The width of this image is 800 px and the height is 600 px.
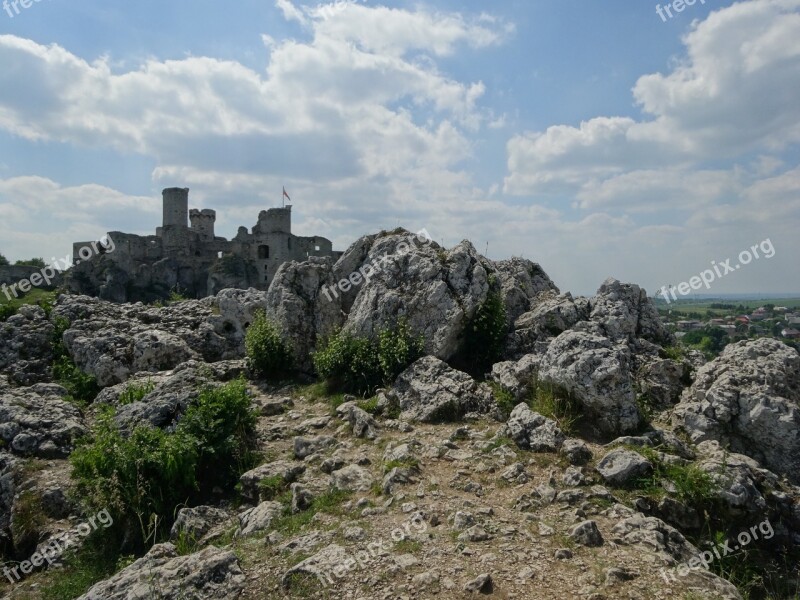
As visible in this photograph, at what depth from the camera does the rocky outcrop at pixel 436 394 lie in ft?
29.1

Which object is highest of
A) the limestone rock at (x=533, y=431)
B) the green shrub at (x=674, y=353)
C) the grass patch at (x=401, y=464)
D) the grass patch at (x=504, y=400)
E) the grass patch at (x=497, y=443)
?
the green shrub at (x=674, y=353)

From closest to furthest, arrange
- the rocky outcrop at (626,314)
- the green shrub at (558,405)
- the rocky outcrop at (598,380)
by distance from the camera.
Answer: the rocky outcrop at (598,380) → the green shrub at (558,405) → the rocky outcrop at (626,314)

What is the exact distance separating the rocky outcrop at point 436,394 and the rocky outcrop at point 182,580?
4.12 metres

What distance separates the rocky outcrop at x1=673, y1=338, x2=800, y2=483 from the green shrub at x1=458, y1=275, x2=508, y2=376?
3398 millimetres

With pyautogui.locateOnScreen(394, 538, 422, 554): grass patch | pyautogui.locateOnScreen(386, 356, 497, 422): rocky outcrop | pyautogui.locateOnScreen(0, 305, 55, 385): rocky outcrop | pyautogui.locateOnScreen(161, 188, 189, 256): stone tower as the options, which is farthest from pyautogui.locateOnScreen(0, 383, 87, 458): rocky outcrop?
pyautogui.locateOnScreen(161, 188, 189, 256): stone tower

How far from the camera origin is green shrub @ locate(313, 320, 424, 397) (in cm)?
1041

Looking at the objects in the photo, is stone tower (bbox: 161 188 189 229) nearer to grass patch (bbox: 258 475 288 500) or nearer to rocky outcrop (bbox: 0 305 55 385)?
rocky outcrop (bbox: 0 305 55 385)

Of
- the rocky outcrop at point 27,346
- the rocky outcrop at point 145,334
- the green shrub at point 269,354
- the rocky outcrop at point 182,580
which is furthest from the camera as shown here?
the rocky outcrop at point 27,346

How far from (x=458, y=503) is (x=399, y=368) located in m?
4.38

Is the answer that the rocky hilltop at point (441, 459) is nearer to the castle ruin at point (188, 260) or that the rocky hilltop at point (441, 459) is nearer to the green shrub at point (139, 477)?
the green shrub at point (139, 477)

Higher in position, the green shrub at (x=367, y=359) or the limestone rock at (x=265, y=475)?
the green shrub at (x=367, y=359)

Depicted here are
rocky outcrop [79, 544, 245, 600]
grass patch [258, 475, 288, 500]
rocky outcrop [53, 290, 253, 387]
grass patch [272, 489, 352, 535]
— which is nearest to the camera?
rocky outcrop [79, 544, 245, 600]

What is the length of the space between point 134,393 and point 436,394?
5.68 metres

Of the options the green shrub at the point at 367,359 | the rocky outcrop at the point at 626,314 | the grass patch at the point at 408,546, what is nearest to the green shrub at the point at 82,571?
the grass patch at the point at 408,546
